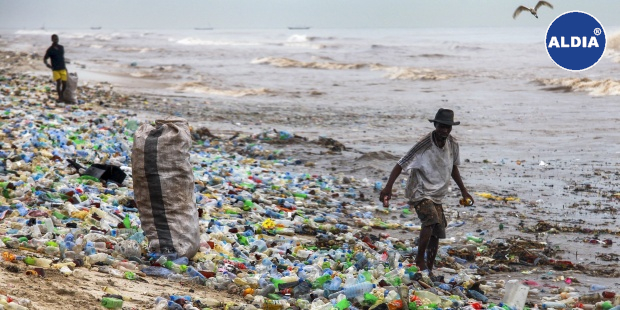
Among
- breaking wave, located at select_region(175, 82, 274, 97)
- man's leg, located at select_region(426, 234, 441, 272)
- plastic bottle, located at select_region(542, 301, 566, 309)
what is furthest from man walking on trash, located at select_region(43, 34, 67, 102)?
plastic bottle, located at select_region(542, 301, 566, 309)

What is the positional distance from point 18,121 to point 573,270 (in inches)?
347

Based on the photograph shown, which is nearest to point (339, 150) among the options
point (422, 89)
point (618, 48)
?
point (422, 89)

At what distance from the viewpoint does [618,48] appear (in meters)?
41.8

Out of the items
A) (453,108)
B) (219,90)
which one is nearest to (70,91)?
(219,90)

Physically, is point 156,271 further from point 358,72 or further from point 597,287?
point 358,72

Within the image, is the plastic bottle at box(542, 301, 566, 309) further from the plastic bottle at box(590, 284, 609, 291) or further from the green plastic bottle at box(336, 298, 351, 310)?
the green plastic bottle at box(336, 298, 351, 310)

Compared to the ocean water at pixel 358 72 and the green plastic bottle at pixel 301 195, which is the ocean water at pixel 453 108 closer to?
the ocean water at pixel 358 72

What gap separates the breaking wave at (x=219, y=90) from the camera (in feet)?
82.6

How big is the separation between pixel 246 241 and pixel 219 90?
65.1ft

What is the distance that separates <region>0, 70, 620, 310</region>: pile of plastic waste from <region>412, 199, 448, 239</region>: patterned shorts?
41cm

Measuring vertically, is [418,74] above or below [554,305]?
above

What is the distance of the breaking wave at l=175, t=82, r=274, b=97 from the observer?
82.6 feet

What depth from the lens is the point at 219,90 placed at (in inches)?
1037

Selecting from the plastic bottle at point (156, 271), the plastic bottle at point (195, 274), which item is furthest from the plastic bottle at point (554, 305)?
the plastic bottle at point (156, 271)
